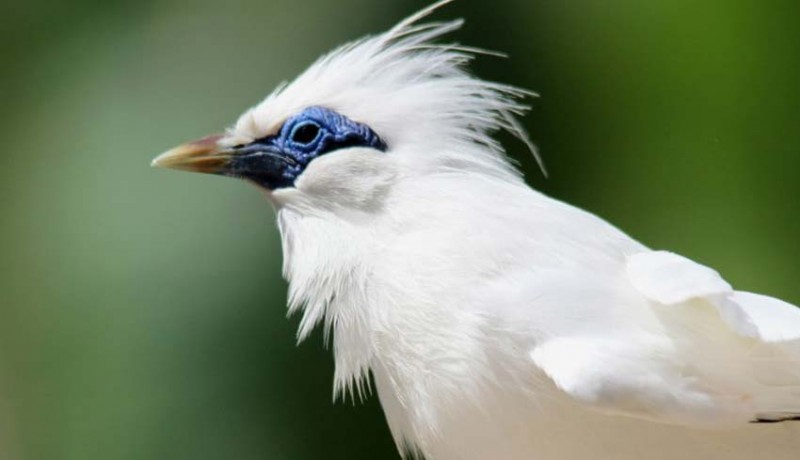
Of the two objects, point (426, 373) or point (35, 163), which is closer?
point (426, 373)

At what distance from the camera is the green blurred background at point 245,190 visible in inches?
135

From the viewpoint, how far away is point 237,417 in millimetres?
3475

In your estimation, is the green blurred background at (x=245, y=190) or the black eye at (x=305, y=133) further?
the green blurred background at (x=245, y=190)

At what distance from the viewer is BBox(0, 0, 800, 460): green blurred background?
135 inches

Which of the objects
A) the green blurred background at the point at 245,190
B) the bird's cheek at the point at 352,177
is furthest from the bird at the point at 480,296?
the green blurred background at the point at 245,190

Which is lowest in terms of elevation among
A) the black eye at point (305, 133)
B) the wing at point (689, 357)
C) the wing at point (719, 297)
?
the wing at point (689, 357)

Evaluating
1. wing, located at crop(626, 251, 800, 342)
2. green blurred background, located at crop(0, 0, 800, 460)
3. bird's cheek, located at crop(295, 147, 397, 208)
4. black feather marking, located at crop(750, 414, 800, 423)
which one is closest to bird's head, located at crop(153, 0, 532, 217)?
bird's cheek, located at crop(295, 147, 397, 208)

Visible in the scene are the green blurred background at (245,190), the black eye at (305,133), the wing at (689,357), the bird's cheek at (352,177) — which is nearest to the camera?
the wing at (689,357)

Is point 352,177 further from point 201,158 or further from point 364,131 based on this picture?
point 201,158

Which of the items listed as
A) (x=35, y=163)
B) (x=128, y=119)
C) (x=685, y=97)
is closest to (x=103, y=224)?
(x=128, y=119)

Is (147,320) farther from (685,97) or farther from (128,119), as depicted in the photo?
(685,97)

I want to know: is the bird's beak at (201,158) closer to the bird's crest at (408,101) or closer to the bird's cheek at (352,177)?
the bird's crest at (408,101)

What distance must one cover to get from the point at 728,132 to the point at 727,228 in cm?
27

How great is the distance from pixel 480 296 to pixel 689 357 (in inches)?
12.9
